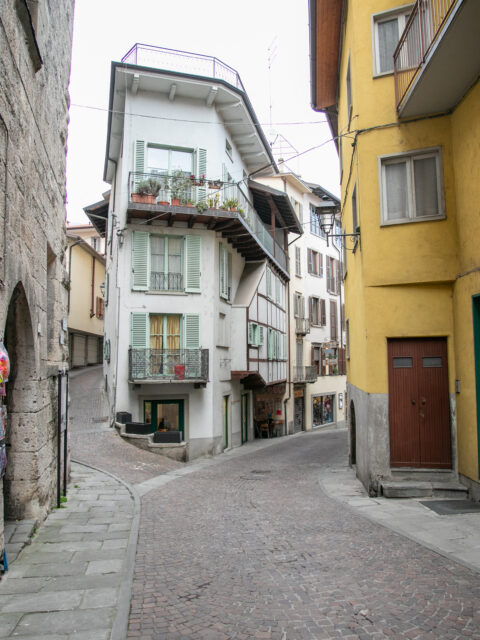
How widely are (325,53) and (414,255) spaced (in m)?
7.64

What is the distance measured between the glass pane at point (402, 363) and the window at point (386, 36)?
5.74m

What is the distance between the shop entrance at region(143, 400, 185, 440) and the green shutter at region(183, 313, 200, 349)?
2122mm

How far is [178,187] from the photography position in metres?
18.5

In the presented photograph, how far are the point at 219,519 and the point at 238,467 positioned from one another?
23.7ft

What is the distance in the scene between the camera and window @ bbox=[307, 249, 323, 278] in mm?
35438

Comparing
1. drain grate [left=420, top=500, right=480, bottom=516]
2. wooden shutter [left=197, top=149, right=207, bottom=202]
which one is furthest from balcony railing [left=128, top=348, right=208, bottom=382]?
drain grate [left=420, top=500, right=480, bottom=516]

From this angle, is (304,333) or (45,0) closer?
(45,0)

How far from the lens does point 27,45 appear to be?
618 cm

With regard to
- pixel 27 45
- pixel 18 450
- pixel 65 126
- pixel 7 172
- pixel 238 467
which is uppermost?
pixel 65 126

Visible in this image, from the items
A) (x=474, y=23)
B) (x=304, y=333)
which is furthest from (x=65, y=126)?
(x=304, y=333)

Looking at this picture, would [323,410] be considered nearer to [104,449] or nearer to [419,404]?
[104,449]

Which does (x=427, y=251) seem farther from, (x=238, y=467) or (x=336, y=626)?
(x=238, y=467)

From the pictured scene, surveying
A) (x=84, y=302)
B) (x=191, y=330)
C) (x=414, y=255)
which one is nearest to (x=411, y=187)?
(x=414, y=255)

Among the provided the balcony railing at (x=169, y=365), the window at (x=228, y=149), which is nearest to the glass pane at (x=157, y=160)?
the window at (x=228, y=149)
